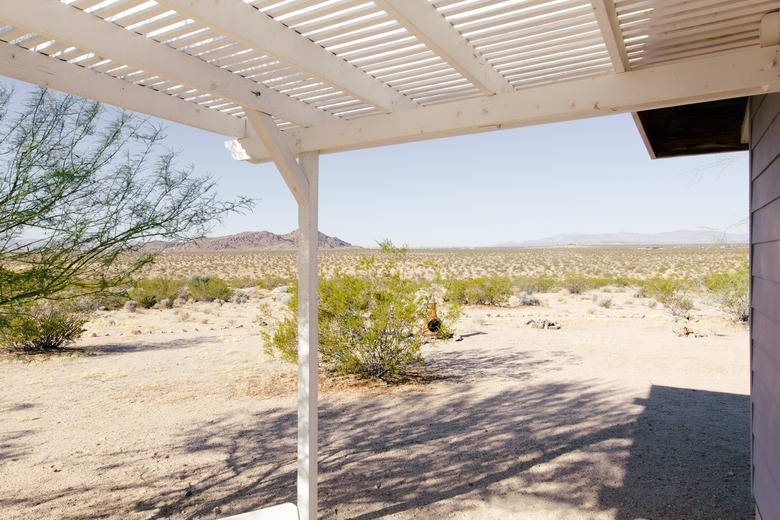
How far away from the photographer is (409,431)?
5855mm

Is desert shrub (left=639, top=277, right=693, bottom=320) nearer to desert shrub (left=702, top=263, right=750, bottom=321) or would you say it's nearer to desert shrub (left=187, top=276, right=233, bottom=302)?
desert shrub (left=702, top=263, right=750, bottom=321)

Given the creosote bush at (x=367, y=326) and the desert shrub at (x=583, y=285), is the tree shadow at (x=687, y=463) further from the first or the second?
the desert shrub at (x=583, y=285)

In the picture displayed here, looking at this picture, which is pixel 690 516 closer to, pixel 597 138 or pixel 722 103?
pixel 722 103

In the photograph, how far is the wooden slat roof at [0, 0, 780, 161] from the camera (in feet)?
6.95

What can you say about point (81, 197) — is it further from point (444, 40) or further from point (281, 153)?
point (444, 40)

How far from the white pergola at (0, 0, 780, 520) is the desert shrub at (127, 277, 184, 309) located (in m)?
14.7

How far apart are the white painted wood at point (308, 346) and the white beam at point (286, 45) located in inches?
28.5

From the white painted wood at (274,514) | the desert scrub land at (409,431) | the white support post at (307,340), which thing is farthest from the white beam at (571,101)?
the desert scrub land at (409,431)

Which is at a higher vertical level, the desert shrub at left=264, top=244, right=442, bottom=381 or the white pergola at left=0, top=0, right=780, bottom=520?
the white pergola at left=0, top=0, right=780, bottom=520

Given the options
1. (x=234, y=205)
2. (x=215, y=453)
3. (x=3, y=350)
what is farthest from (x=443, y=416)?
(x=3, y=350)

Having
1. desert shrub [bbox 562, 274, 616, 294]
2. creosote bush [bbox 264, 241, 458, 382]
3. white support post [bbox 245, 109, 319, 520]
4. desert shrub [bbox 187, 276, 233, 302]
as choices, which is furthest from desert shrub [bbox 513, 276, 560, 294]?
white support post [bbox 245, 109, 319, 520]

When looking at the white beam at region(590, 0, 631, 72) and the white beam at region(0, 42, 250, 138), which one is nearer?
the white beam at region(590, 0, 631, 72)

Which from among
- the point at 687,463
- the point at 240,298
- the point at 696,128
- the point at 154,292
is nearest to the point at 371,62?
the point at 696,128

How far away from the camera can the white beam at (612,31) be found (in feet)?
6.08
